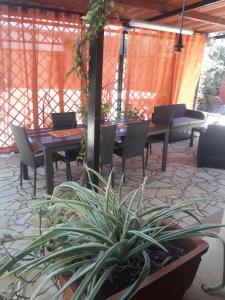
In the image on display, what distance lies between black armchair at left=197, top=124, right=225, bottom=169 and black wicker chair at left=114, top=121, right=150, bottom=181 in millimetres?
1138

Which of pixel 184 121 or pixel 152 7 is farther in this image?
pixel 184 121

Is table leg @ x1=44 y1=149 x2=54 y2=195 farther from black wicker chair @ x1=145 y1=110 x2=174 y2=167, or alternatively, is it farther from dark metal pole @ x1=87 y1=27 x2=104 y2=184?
black wicker chair @ x1=145 y1=110 x2=174 y2=167

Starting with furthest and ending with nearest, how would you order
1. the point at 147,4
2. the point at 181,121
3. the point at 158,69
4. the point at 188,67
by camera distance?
the point at 188,67 → the point at 158,69 → the point at 181,121 → the point at 147,4

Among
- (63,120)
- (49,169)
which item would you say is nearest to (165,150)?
(63,120)

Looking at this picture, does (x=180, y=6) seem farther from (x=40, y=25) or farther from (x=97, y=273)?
(x=97, y=273)

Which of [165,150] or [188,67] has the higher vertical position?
[188,67]

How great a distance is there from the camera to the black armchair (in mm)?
3816

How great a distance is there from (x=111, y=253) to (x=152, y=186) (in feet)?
8.73

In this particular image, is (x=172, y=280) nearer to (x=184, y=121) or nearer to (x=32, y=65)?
(x=32, y=65)

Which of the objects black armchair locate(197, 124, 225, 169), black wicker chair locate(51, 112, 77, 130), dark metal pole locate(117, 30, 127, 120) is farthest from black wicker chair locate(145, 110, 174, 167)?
black wicker chair locate(51, 112, 77, 130)

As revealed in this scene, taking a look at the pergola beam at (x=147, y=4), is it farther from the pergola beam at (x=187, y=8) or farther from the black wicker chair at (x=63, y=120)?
the black wicker chair at (x=63, y=120)

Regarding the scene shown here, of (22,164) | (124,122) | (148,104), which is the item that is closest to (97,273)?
(22,164)

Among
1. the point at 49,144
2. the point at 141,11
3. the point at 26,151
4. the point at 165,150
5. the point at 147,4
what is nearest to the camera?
the point at 49,144

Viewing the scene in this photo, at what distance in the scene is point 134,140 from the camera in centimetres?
323
